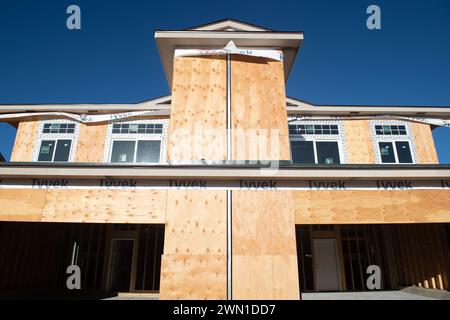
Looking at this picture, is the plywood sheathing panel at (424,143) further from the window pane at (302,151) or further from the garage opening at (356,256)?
the window pane at (302,151)

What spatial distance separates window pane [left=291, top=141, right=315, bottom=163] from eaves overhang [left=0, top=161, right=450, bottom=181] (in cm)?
678

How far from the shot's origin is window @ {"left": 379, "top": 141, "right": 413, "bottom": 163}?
14.4 m

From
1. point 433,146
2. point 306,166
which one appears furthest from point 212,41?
point 433,146

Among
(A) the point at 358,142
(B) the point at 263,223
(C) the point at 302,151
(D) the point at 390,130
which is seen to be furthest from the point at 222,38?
(D) the point at 390,130

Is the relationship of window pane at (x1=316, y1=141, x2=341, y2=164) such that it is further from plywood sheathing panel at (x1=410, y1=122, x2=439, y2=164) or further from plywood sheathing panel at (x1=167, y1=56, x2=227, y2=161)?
plywood sheathing panel at (x1=167, y1=56, x2=227, y2=161)

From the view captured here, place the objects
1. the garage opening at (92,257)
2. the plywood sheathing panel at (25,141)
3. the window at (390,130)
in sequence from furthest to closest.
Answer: the window at (390,130) → the plywood sheathing panel at (25,141) → the garage opening at (92,257)

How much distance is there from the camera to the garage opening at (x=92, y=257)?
1135 centimetres

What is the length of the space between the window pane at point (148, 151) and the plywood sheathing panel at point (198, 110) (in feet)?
17.2

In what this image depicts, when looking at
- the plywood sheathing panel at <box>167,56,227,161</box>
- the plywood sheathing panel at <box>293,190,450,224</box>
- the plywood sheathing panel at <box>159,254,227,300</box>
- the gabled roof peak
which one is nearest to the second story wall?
the plywood sheathing panel at <box>167,56,227,161</box>

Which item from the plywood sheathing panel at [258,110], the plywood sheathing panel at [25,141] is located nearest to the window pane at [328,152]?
the plywood sheathing panel at [258,110]

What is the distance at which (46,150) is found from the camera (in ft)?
46.6

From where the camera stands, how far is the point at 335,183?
25.6ft

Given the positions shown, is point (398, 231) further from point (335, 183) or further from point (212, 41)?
point (212, 41)

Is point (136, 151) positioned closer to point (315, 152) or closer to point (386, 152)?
point (315, 152)
